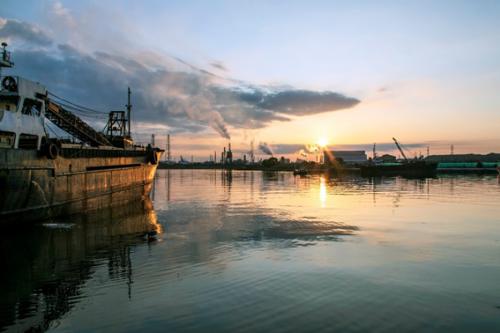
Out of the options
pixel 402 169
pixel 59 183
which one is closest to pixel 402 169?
pixel 402 169

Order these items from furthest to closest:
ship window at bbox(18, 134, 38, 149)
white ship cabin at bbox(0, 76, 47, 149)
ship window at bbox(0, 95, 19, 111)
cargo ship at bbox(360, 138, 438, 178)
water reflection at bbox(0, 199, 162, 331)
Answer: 1. cargo ship at bbox(360, 138, 438, 178)
2. ship window at bbox(18, 134, 38, 149)
3. ship window at bbox(0, 95, 19, 111)
4. white ship cabin at bbox(0, 76, 47, 149)
5. water reflection at bbox(0, 199, 162, 331)

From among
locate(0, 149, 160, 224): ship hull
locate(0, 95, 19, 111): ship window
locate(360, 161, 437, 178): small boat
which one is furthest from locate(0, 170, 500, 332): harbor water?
locate(360, 161, 437, 178): small boat

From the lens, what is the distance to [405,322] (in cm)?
1043

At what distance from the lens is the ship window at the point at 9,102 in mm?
27197

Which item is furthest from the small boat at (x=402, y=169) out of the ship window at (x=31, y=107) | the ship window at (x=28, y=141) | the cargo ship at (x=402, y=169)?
the ship window at (x=28, y=141)

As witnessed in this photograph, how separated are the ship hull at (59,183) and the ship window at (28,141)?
2226mm

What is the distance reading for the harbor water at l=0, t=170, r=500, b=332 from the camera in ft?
34.8

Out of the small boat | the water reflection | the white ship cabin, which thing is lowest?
the water reflection

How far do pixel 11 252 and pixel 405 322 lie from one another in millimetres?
17401

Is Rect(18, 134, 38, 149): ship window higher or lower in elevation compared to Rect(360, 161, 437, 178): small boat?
higher

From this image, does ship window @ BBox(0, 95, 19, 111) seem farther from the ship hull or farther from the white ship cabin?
the ship hull

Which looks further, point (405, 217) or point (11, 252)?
point (405, 217)

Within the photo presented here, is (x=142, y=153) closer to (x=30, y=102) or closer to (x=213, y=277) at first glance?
(x=30, y=102)

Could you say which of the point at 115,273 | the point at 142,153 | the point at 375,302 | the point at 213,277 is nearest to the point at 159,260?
the point at 115,273
